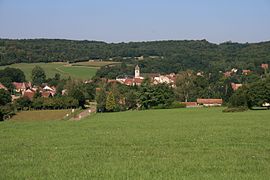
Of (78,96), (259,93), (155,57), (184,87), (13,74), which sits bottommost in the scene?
(78,96)

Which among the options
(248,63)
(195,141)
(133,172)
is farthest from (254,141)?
(248,63)

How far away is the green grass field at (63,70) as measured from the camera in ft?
470

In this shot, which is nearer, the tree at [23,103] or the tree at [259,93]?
the tree at [259,93]

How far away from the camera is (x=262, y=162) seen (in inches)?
512

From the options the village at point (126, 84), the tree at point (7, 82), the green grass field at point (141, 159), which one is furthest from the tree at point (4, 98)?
the green grass field at point (141, 159)

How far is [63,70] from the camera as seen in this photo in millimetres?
150250

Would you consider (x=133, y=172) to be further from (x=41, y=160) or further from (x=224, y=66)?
(x=224, y=66)

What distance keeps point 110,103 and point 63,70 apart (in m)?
73.0

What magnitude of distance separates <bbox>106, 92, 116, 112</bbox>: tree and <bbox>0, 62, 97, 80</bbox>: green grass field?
5902 cm

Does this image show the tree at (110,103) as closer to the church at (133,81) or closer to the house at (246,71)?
the church at (133,81)

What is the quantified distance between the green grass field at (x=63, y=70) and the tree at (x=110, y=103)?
59022mm

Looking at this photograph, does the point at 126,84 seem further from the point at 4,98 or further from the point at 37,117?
the point at 37,117

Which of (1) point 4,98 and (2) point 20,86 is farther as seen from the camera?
(2) point 20,86

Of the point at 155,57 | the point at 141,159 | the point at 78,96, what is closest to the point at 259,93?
the point at 78,96
